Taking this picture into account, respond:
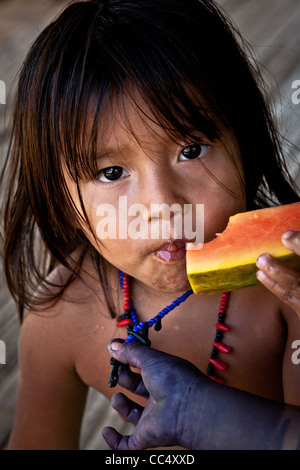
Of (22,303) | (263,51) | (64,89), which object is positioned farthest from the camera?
(263,51)

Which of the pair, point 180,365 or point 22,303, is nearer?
point 180,365

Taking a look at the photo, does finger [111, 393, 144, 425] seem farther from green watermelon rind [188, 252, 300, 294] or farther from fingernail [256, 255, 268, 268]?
fingernail [256, 255, 268, 268]

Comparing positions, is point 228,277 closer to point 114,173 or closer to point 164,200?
point 164,200

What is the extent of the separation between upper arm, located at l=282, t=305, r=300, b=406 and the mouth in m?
0.29

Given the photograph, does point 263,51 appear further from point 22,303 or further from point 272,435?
point 272,435

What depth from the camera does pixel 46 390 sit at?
1.67 m

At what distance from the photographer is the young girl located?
3.59 feet

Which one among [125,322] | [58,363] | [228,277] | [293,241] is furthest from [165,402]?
[58,363]

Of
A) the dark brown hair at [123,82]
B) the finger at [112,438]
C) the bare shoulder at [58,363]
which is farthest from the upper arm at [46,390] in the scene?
the finger at [112,438]

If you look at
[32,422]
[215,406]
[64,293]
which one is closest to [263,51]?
[64,293]

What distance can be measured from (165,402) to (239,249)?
0.93 feet

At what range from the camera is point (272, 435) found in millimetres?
914

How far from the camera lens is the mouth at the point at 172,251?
1.12 metres
